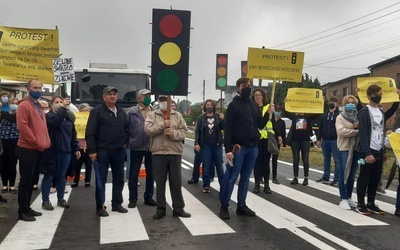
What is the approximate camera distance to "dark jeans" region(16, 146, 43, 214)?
604 cm

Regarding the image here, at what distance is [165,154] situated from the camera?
6359 millimetres

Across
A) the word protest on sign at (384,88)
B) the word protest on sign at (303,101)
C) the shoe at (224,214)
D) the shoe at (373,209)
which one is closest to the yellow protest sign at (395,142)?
the shoe at (373,209)

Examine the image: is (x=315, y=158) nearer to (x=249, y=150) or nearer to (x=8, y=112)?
(x=249, y=150)

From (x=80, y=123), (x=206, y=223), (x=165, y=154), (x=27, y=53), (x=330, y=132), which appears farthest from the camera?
(x=80, y=123)

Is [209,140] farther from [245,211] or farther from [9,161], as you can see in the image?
[9,161]

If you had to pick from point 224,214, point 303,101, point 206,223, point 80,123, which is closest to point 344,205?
point 224,214

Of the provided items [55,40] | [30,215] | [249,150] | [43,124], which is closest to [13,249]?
[30,215]

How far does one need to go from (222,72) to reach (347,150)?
7.26m

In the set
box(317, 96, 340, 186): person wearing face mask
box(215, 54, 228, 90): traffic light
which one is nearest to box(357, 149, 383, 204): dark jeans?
box(317, 96, 340, 186): person wearing face mask

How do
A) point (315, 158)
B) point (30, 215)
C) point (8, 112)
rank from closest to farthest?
point (30, 215) → point (8, 112) → point (315, 158)

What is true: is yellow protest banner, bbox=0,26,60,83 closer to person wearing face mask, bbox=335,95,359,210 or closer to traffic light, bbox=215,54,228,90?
person wearing face mask, bbox=335,95,359,210

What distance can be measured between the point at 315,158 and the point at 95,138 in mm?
11696

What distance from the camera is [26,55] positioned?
8.06 metres

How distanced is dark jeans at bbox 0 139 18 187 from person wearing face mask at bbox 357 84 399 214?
6.50 meters
